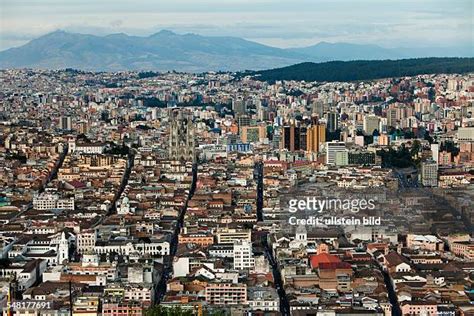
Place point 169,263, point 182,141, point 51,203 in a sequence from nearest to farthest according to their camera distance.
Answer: point 169,263 → point 51,203 → point 182,141

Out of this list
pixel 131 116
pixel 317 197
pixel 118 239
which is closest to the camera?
pixel 118 239

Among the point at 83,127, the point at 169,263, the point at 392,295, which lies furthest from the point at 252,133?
the point at 392,295

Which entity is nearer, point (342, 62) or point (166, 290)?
point (166, 290)

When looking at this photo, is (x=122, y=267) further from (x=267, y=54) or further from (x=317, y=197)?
(x=267, y=54)

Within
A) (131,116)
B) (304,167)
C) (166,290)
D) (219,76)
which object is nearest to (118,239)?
(166,290)

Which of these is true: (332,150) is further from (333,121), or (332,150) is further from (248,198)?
(248,198)

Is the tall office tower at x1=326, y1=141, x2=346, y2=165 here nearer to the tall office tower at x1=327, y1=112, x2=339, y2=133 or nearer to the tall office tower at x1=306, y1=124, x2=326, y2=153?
the tall office tower at x1=306, y1=124, x2=326, y2=153

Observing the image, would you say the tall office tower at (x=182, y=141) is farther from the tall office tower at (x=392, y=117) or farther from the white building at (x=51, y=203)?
the tall office tower at (x=392, y=117)
